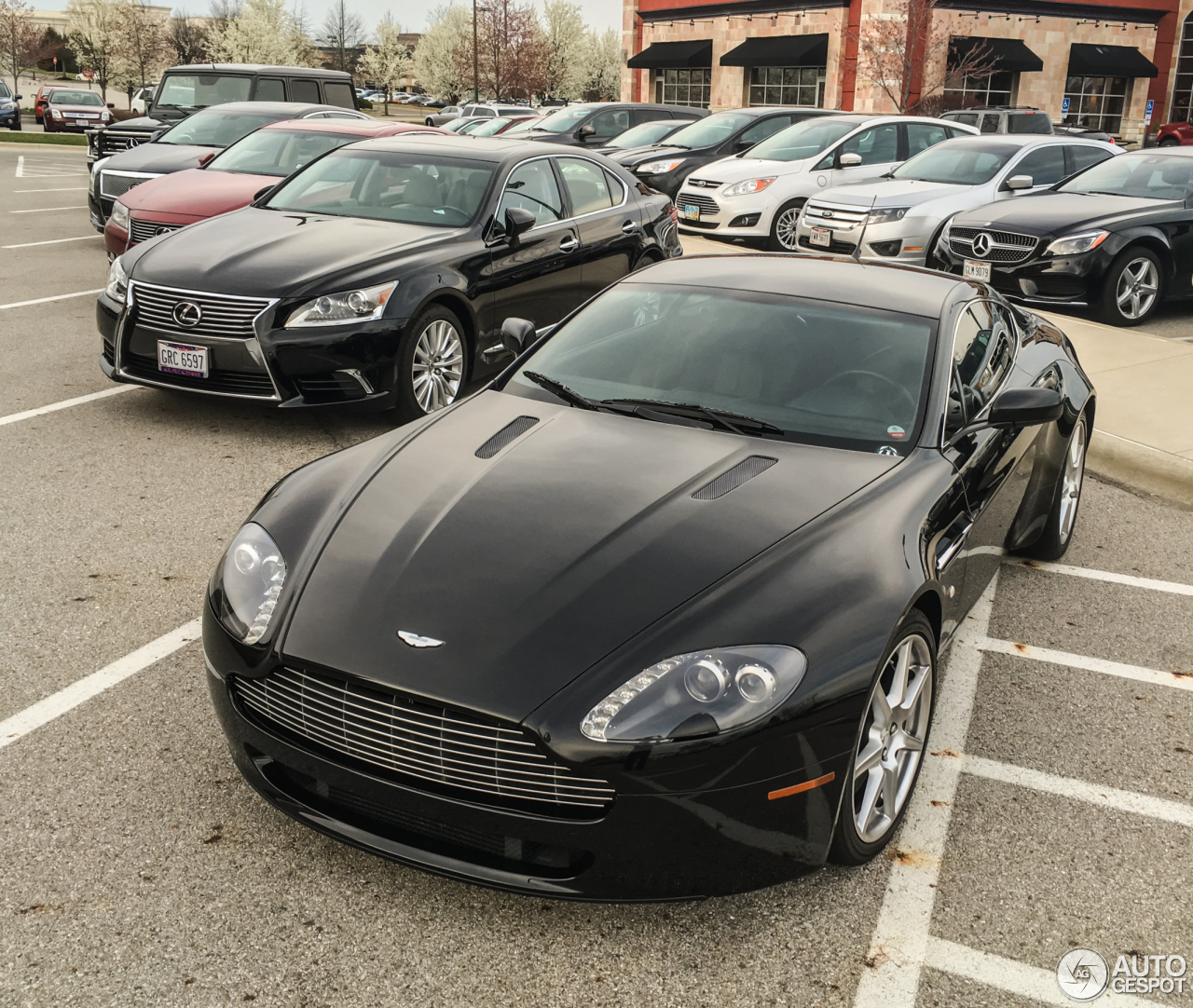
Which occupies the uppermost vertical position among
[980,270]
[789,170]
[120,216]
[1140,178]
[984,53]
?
[984,53]

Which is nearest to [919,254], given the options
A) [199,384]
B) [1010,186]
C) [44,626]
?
[1010,186]

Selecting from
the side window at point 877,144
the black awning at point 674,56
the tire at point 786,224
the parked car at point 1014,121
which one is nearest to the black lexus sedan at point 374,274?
the tire at point 786,224

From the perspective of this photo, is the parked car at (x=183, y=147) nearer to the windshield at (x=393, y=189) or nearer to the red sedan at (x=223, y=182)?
the red sedan at (x=223, y=182)

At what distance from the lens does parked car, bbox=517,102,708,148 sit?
20.9 m

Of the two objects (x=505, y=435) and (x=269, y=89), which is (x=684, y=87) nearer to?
(x=269, y=89)

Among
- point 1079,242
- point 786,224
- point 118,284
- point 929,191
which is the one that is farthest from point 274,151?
point 1079,242

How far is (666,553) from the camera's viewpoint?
125 inches

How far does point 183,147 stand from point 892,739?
11821 millimetres

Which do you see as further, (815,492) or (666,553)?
(815,492)

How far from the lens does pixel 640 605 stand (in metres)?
2.96

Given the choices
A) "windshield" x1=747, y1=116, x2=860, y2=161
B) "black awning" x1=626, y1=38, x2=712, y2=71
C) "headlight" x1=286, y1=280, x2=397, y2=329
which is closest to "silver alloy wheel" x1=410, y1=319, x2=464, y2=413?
"headlight" x1=286, y1=280, x2=397, y2=329

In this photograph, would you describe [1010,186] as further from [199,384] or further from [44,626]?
[44,626]

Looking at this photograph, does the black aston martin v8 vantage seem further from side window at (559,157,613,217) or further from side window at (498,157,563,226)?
side window at (559,157,613,217)

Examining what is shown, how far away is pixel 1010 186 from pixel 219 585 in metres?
11.0
